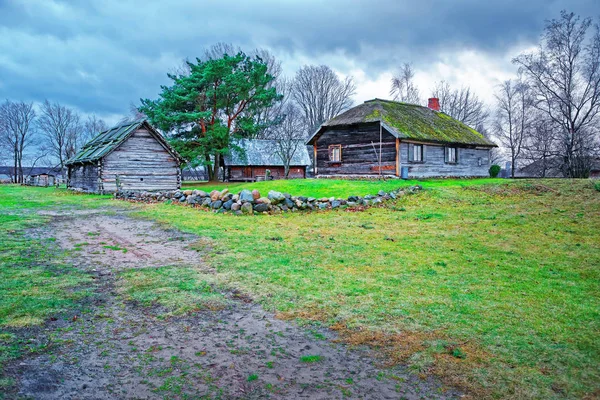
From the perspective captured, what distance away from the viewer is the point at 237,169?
152ft

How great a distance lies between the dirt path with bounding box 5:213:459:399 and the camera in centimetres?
345

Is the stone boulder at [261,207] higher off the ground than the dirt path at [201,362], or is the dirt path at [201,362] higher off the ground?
the stone boulder at [261,207]

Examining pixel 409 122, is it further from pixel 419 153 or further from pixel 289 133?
pixel 289 133

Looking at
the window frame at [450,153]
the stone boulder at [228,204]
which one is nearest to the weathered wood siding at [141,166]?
the stone boulder at [228,204]

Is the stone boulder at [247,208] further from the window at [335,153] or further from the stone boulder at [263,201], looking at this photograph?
the window at [335,153]

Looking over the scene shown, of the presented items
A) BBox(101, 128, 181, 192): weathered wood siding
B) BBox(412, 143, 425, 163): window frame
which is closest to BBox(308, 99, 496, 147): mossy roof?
BBox(412, 143, 425, 163): window frame

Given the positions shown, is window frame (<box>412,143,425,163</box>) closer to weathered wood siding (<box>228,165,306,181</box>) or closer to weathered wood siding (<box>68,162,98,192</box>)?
weathered wood siding (<box>228,165,306,181</box>)

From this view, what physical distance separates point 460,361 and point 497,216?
10736 millimetres

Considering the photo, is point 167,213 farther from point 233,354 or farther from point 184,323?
point 233,354

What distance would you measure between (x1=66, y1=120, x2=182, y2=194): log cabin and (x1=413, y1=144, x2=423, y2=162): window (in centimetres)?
1759

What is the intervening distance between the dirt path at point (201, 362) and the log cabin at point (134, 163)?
25.4 metres

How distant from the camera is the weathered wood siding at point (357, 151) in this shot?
27.7 meters

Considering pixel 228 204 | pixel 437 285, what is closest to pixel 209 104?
pixel 228 204

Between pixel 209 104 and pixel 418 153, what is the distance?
19823 mm
